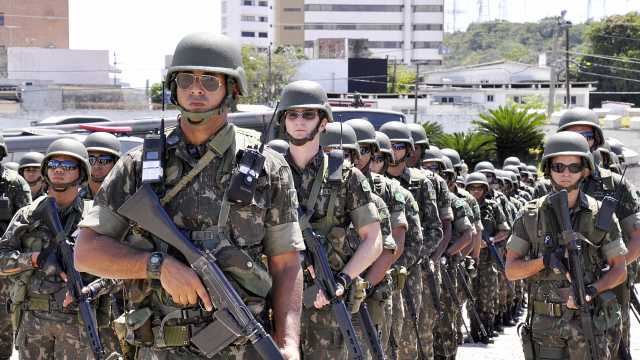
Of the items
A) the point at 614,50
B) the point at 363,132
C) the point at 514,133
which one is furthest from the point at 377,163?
the point at 614,50

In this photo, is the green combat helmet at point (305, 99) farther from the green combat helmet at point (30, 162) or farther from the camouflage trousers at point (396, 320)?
the green combat helmet at point (30, 162)

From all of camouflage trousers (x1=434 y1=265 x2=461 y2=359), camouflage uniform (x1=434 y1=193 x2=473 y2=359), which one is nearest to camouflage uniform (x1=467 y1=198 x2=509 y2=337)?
camouflage uniform (x1=434 y1=193 x2=473 y2=359)

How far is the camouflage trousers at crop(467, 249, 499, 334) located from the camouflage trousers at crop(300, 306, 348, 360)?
300 inches

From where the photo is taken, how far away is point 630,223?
26.8ft

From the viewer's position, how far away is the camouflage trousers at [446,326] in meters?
11.4

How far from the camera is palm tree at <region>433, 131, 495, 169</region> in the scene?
3438 cm

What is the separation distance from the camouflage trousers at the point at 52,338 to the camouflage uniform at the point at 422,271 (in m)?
2.93

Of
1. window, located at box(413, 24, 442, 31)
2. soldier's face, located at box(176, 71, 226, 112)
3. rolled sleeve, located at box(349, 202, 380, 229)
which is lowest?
rolled sleeve, located at box(349, 202, 380, 229)

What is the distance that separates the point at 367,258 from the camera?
23.1 ft

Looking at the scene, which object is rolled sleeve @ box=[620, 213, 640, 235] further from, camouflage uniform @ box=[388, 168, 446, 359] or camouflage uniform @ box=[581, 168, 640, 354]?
camouflage uniform @ box=[388, 168, 446, 359]

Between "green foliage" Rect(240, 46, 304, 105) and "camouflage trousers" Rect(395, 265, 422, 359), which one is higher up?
"green foliage" Rect(240, 46, 304, 105)

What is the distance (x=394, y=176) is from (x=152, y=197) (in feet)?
19.9

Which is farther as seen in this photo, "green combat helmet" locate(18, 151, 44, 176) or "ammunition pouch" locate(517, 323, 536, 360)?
"green combat helmet" locate(18, 151, 44, 176)

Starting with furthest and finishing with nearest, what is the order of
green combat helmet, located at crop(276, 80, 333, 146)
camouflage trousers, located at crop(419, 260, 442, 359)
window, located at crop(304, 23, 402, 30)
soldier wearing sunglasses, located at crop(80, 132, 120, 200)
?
window, located at crop(304, 23, 402, 30), camouflage trousers, located at crop(419, 260, 442, 359), soldier wearing sunglasses, located at crop(80, 132, 120, 200), green combat helmet, located at crop(276, 80, 333, 146)
